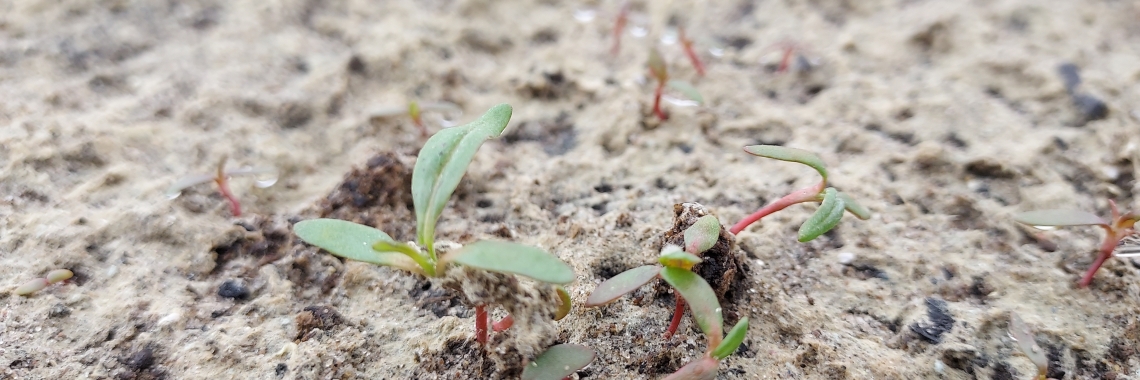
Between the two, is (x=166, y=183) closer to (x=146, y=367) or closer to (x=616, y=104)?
(x=146, y=367)

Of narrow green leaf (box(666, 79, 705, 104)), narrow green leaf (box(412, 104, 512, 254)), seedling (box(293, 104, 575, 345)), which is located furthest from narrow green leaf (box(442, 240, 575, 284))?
narrow green leaf (box(666, 79, 705, 104))

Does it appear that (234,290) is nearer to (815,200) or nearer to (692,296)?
(692,296)

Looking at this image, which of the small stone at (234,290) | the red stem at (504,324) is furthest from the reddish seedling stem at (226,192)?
the red stem at (504,324)

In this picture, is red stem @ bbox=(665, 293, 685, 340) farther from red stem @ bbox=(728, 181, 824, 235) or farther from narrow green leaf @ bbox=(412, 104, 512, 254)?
narrow green leaf @ bbox=(412, 104, 512, 254)

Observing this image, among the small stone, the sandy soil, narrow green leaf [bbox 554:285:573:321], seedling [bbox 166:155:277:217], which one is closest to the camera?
narrow green leaf [bbox 554:285:573:321]

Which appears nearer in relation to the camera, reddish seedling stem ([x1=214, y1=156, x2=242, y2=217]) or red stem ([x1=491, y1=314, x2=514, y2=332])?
red stem ([x1=491, y1=314, x2=514, y2=332])

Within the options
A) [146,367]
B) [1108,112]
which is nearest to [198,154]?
[146,367]

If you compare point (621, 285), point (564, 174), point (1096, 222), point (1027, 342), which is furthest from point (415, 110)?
point (1096, 222)
